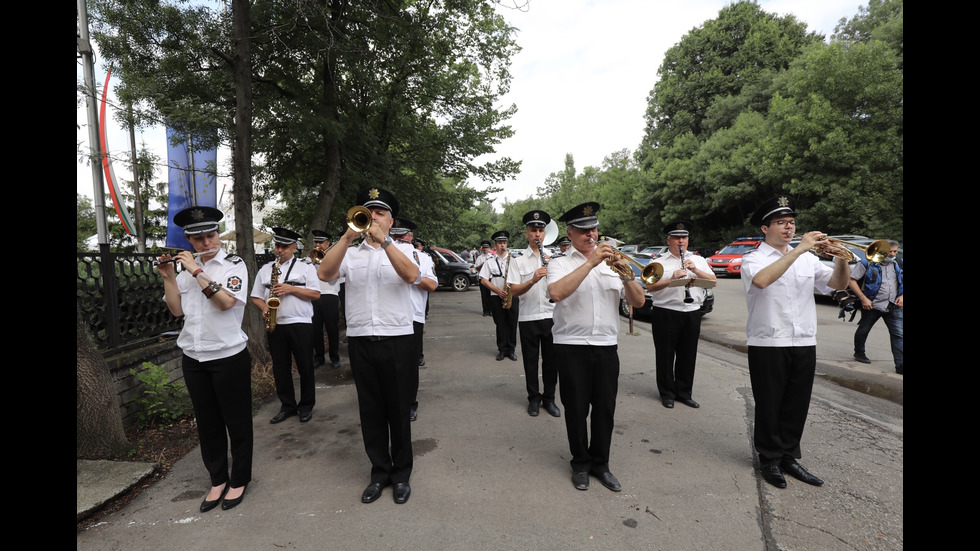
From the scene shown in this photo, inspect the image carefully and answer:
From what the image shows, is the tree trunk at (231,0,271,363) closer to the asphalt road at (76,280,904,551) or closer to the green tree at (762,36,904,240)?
the asphalt road at (76,280,904,551)

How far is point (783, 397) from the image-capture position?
3.49 metres

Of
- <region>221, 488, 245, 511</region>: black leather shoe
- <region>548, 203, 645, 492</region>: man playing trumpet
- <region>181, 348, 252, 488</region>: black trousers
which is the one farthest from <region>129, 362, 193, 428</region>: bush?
<region>548, 203, 645, 492</region>: man playing trumpet

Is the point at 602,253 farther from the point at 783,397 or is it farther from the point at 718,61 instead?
the point at 718,61

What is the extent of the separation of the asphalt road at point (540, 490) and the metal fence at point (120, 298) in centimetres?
173

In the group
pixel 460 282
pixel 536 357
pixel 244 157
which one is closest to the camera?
pixel 536 357

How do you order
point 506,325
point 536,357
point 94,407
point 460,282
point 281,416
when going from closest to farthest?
1. point 94,407
2. point 281,416
3. point 536,357
4. point 506,325
5. point 460,282

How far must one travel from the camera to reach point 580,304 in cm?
335

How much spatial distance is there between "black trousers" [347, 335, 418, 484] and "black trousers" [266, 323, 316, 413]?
1.97 metres

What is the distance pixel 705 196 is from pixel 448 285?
19.1m

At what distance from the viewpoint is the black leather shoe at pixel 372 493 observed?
3180mm

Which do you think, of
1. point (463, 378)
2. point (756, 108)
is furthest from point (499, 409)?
point (756, 108)

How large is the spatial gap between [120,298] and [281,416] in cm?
224

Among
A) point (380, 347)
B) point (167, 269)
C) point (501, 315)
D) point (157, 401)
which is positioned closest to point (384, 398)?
point (380, 347)

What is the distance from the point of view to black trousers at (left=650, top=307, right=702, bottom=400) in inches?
197
